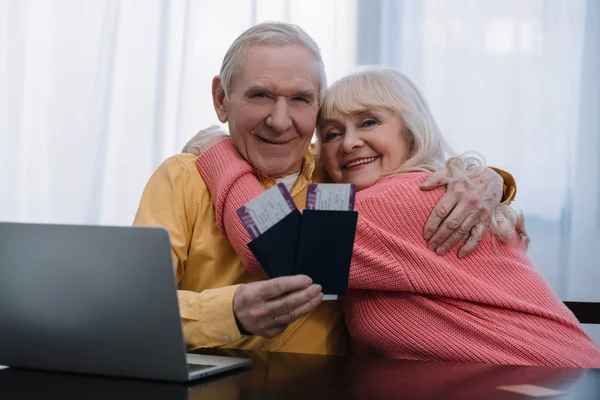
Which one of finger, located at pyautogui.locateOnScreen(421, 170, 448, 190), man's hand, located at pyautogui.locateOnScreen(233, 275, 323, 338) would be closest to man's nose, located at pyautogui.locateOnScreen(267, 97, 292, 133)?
finger, located at pyautogui.locateOnScreen(421, 170, 448, 190)

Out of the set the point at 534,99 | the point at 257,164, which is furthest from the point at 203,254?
the point at 534,99

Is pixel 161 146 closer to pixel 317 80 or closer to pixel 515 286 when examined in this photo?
pixel 317 80

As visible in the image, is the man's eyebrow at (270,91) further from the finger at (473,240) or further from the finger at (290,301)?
the finger at (290,301)

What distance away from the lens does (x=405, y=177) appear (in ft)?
Result: 4.78

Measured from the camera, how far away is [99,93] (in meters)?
3.04

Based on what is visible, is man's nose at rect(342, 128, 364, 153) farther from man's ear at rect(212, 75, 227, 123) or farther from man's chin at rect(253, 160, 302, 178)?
man's ear at rect(212, 75, 227, 123)

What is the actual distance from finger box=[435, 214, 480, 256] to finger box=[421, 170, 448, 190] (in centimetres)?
9

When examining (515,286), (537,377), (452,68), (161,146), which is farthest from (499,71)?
(537,377)

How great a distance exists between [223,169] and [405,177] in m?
0.38

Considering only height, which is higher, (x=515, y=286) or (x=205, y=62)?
(x=205, y=62)

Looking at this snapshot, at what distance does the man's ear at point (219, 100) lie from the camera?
1.66m

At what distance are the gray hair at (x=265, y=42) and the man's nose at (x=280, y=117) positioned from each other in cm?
11

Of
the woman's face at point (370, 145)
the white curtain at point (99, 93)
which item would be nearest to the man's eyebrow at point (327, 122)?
the woman's face at point (370, 145)

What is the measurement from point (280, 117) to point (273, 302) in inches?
20.3
